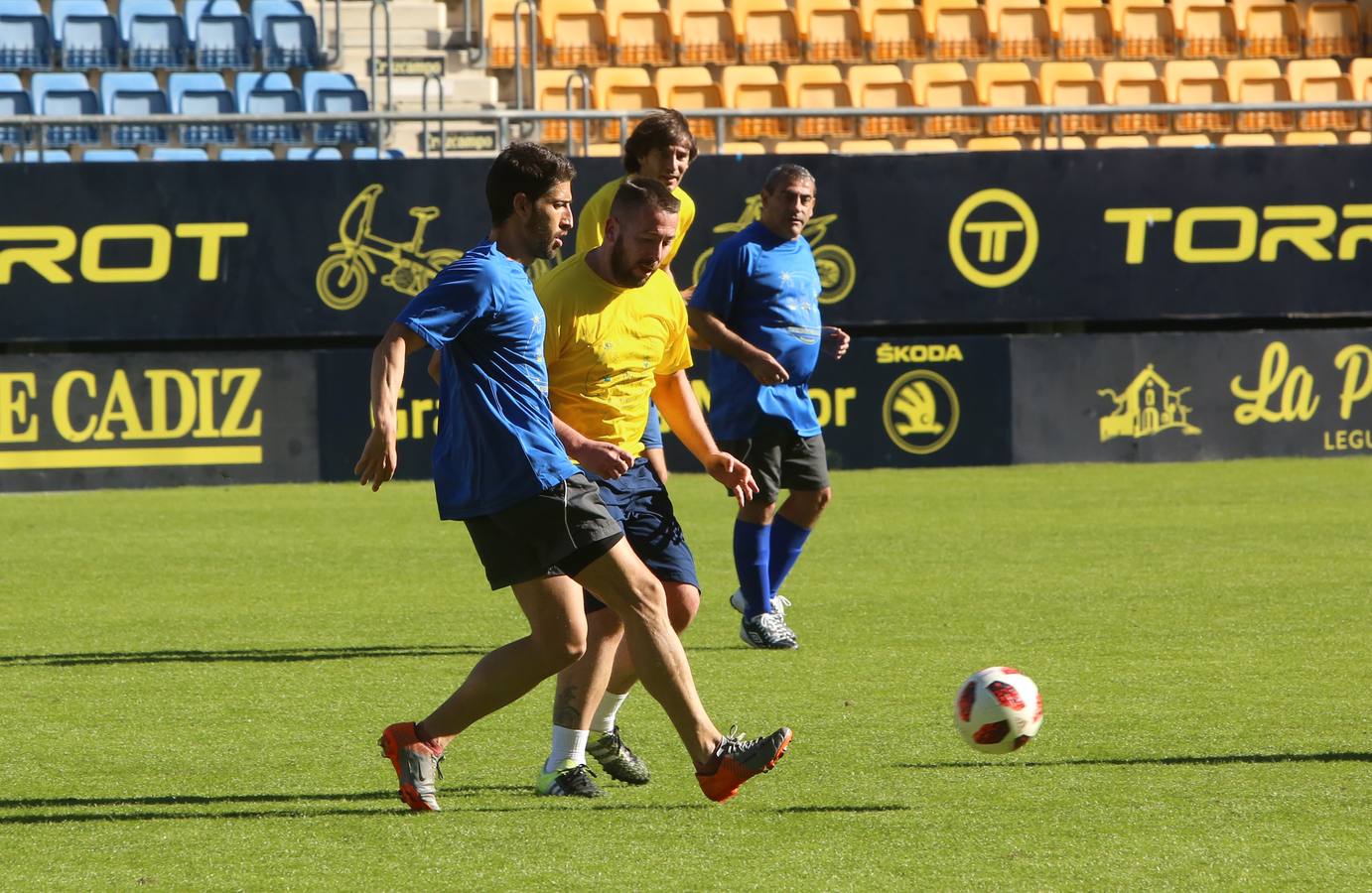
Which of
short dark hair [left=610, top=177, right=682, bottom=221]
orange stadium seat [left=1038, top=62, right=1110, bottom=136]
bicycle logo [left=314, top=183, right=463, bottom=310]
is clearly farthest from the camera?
orange stadium seat [left=1038, top=62, right=1110, bottom=136]

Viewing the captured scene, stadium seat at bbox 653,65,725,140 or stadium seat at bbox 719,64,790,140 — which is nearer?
stadium seat at bbox 653,65,725,140

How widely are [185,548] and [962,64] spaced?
11.6 metres

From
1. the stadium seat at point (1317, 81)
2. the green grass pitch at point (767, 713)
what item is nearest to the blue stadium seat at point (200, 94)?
the green grass pitch at point (767, 713)

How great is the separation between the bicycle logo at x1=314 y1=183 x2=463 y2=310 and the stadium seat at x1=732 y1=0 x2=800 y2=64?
6208 millimetres

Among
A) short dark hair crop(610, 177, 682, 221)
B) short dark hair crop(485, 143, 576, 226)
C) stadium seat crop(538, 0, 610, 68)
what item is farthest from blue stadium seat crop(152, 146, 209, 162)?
short dark hair crop(485, 143, 576, 226)

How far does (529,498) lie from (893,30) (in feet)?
53.6

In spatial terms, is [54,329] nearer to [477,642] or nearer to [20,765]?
[477,642]

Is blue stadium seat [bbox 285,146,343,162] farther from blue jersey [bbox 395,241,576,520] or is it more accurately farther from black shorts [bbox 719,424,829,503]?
blue jersey [bbox 395,241,576,520]

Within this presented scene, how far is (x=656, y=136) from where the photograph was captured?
21.7 ft

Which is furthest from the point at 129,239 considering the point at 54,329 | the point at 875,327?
the point at 875,327

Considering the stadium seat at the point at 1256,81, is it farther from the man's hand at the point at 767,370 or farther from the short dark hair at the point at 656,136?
the short dark hair at the point at 656,136

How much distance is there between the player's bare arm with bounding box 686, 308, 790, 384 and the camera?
7668mm

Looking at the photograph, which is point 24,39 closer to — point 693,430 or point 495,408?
point 693,430

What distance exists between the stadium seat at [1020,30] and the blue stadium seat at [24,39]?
961cm
